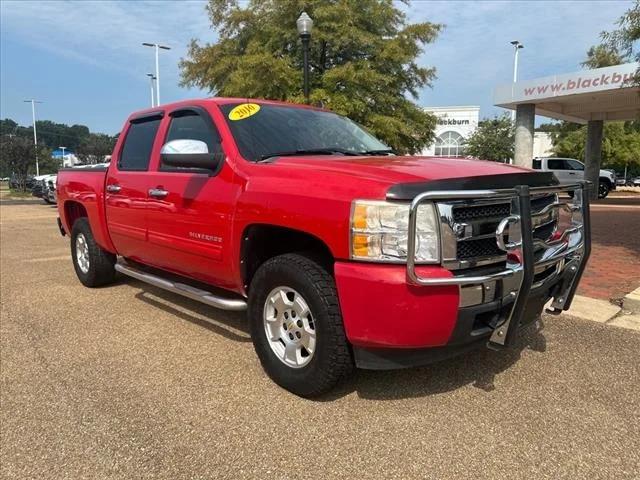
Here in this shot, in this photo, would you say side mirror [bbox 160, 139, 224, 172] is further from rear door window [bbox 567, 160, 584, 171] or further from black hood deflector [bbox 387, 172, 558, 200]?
rear door window [bbox 567, 160, 584, 171]

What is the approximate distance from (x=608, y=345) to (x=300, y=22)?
7.86 meters

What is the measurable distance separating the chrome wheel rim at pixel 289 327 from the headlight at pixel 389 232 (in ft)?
1.97

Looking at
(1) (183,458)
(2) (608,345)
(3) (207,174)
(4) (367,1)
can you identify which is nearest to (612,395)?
(2) (608,345)

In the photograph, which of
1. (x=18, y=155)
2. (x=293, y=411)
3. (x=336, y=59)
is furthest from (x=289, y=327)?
(x=18, y=155)

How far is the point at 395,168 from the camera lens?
9.98 ft

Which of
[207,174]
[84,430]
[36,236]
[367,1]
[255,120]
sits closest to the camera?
[84,430]

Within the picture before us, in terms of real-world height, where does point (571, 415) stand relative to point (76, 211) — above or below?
below

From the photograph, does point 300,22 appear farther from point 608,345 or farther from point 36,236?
point 608,345

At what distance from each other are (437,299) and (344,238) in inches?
22.2

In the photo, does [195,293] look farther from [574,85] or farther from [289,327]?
[574,85]

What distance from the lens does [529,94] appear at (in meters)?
20.0

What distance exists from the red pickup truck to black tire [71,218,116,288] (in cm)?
148

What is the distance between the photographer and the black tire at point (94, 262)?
19.3 ft

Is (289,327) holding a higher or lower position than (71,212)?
lower
